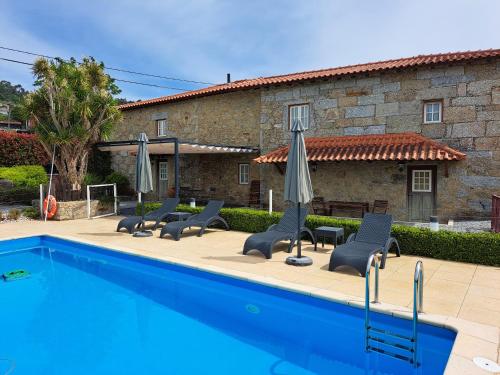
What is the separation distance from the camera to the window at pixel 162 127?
1995 centimetres

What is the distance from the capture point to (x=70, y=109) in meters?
14.6

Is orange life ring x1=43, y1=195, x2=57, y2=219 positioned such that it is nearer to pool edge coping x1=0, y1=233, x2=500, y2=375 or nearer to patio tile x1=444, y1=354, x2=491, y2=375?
pool edge coping x1=0, y1=233, x2=500, y2=375

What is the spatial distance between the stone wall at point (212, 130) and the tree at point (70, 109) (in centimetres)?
415

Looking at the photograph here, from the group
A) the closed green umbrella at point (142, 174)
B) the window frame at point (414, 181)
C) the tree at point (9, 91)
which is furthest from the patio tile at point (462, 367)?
the tree at point (9, 91)

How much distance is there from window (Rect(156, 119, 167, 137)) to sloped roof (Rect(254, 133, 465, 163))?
7776mm

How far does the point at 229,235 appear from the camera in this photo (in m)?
11.1

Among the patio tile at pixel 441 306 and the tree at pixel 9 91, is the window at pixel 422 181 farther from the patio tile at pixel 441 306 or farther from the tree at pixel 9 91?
the tree at pixel 9 91

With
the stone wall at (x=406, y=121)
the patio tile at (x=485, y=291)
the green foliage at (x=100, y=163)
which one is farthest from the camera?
the green foliage at (x=100, y=163)

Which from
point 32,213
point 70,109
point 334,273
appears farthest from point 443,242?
point 32,213

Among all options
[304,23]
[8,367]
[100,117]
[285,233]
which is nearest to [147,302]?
[8,367]

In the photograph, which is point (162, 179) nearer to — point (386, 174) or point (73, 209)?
point (73, 209)

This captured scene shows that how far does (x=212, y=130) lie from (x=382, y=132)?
328 inches

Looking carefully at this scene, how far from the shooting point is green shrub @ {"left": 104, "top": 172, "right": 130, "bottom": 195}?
21.2 m

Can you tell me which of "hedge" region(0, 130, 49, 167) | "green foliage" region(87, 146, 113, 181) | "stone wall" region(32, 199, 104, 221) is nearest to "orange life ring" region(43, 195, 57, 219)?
"stone wall" region(32, 199, 104, 221)
